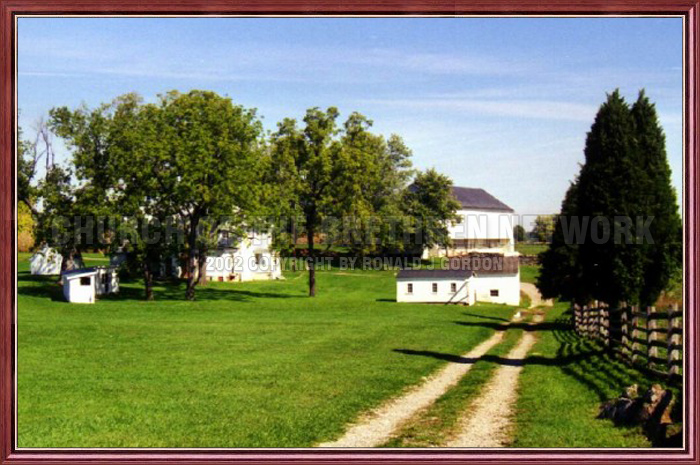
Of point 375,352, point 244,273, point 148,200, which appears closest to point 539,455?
point 375,352

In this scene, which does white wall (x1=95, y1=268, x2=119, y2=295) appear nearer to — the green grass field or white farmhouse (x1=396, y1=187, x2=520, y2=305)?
white farmhouse (x1=396, y1=187, x2=520, y2=305)

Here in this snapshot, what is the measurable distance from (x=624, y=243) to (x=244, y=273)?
43.0 meters

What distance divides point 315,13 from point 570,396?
9282 mm

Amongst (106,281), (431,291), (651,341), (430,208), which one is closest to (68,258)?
(106,281)

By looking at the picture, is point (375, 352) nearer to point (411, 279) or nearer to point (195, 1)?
point (195, 1)

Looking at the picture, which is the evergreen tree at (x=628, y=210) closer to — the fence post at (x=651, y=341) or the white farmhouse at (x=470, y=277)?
the fence post at (x=651, y=341)

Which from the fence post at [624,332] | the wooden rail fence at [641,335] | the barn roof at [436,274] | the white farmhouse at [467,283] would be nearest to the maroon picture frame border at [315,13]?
the wooden rail fence at [641,335]

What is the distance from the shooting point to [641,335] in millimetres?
25922

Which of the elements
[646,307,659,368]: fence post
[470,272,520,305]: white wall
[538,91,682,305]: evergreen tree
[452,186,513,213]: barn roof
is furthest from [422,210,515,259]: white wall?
[646,307,659,368]: fence post

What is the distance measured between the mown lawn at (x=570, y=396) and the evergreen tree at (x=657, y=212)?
9.45ft

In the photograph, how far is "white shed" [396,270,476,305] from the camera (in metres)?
49.6

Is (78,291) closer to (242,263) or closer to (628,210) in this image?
(242,263)

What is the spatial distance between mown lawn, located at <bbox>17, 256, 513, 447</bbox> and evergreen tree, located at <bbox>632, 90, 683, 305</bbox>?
6.32 m

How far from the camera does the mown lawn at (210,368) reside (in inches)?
465
